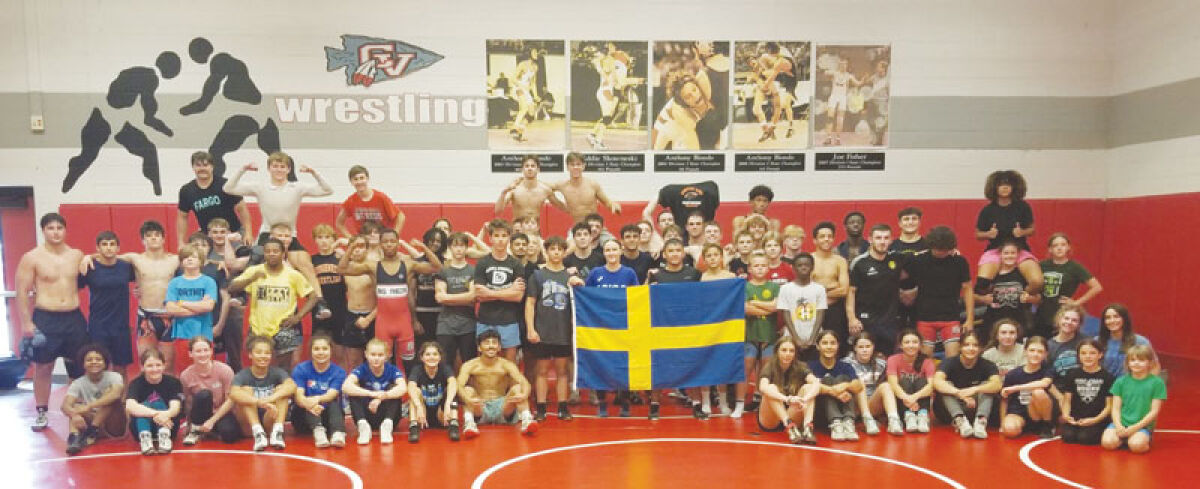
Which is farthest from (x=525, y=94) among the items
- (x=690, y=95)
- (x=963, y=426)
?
(x=963, y=426)

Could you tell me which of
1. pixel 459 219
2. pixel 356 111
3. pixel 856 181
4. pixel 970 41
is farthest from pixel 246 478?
pixel 970 41

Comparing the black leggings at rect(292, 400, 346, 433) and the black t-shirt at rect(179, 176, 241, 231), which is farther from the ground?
the black t-shirt at rect(179, 176, 241, 231)

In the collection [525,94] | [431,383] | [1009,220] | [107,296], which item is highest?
[525,94]

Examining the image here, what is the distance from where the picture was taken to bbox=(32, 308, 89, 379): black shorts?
22.6 ft

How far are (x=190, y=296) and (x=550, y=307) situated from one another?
131 inches

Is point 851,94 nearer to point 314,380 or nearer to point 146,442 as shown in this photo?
point 314,380

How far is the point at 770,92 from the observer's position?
33.6ft

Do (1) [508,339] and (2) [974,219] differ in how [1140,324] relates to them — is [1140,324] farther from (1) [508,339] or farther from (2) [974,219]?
(1) [508,339]

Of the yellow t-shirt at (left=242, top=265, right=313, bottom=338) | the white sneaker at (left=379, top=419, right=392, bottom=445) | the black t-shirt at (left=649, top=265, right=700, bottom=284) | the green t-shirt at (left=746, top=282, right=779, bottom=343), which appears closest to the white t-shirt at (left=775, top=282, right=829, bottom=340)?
the green t-shirt at (left=746, top=282, right=779, bottom=343)

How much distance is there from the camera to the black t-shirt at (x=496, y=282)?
7.00m

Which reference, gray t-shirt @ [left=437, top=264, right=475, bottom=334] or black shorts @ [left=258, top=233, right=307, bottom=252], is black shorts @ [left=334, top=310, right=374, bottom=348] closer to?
gray t-shirt @ [left=437, top=264, right=475, bottom=334]

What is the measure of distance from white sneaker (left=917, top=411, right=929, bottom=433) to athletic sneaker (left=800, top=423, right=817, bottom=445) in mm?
1026

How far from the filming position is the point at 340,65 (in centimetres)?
988

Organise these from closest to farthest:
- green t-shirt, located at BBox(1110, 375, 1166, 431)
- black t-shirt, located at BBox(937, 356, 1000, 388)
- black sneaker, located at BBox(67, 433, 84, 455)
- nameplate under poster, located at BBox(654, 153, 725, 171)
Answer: green t-shirt, located at BBox(1110, 375, 1166, 431), black sneaker, located at BBox(67, 433, 84, 455), black t-shirt, located at BBox(937, 356, 1000, 388), nameplate under poster, located at BBox(654, 153, 725, 171)
